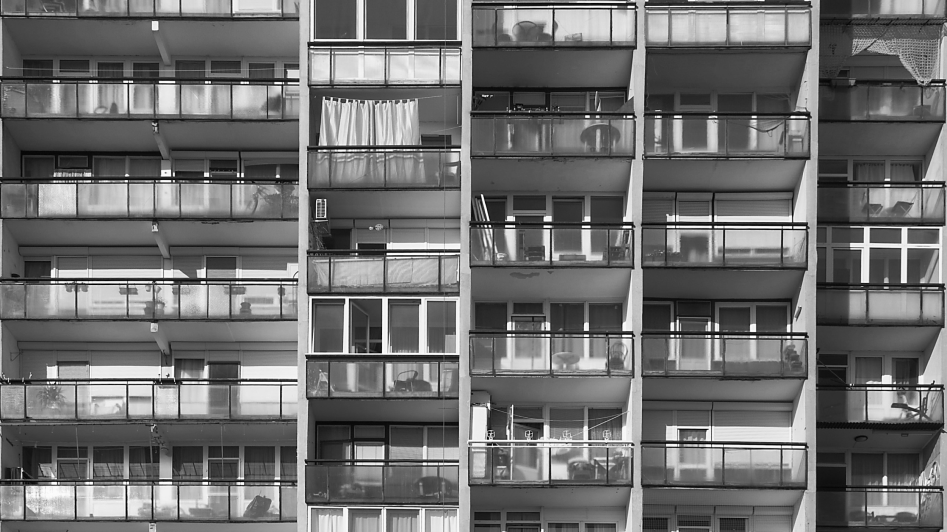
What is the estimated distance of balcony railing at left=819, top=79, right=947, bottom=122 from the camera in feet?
133

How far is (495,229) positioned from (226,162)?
24.8 ft

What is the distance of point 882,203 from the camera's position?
4066 centimetres

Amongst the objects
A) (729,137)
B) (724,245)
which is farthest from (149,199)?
(729,137)

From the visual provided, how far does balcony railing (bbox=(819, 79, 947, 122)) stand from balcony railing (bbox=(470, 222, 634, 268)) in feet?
20.3

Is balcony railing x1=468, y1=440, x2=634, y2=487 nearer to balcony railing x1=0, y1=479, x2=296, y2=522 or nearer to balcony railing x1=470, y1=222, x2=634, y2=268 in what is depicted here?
balcony railing x1=470, y1=222, x2=634, y2=268

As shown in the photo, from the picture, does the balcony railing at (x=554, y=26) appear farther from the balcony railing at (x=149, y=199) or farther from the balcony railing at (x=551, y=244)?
the balcony railing at (x=149, y=199)

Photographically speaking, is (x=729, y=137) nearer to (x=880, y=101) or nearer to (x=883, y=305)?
(x=880, y=101)

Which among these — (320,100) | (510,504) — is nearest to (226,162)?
(320,100)

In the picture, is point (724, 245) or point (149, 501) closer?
point (724, 245)

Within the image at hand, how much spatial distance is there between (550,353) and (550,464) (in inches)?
99.2

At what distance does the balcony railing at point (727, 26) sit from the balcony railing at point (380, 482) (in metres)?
11.1

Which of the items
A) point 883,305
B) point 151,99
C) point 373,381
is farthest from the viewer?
point 151,99

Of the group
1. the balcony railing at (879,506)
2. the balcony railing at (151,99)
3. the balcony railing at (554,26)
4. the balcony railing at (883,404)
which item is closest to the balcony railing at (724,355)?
the balcony railing at (883,404)

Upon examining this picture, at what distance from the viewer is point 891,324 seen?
39.8 m
